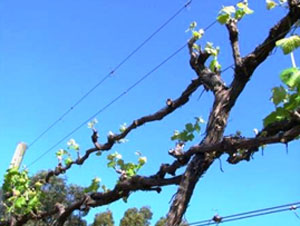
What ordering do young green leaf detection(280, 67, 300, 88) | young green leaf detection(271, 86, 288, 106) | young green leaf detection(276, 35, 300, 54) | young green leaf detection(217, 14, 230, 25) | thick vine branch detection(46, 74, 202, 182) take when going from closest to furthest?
1. young green leaf detection(280, 67, 300, 88)
2. young green leaf detection(276, 35, 300, 54)
3. young green leaf detection(271, 86, 288, 106)
4. young green leaf detection(217, 14, 230, 25)
5. thick vine branch detection(46, 74, 202, 182)

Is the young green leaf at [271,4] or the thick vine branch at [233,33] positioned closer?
the young green leaf at [271,4]

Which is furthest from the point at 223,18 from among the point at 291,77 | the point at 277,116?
the point at 291,77

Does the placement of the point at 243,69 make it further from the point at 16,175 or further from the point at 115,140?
the point at 16,175

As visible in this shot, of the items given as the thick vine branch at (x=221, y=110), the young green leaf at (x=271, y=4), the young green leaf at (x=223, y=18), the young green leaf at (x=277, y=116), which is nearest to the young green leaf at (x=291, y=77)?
the young green leaf at (x=277, y=116)

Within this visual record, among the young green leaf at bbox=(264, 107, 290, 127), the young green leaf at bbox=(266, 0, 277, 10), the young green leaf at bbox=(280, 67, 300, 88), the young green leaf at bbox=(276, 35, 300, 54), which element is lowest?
the young green leaf at bbox=(280, 67, 300, 88)

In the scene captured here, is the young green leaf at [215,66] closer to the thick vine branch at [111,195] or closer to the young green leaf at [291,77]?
the thick vine branch at [111,195]

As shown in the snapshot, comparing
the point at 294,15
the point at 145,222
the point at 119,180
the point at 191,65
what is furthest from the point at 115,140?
the point at 145,222

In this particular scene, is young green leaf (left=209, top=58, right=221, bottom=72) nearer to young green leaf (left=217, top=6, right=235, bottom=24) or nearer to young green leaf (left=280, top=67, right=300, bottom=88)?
young green leaf (left=217, top=6, right=235, bottom=24)

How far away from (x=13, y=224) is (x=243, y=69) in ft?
14.8

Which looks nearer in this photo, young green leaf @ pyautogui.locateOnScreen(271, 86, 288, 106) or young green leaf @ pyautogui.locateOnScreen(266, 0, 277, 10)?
young green leaf @ pyautogui.locateOnScreen(271, 86, 288, 106)

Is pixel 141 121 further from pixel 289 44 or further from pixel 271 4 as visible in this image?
pixel 289 44

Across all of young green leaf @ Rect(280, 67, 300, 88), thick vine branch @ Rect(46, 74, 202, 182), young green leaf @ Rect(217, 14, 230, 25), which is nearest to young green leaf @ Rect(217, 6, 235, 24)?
young green leaf @ Rect(217, 14, 230, 25)

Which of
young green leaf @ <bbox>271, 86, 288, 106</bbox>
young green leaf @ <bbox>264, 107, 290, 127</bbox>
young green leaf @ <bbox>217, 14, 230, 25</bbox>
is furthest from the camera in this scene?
young green leaf @ <bbox>217, 14, 230, 25</bbox>

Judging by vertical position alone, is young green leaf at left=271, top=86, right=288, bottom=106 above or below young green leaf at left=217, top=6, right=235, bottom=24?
below
